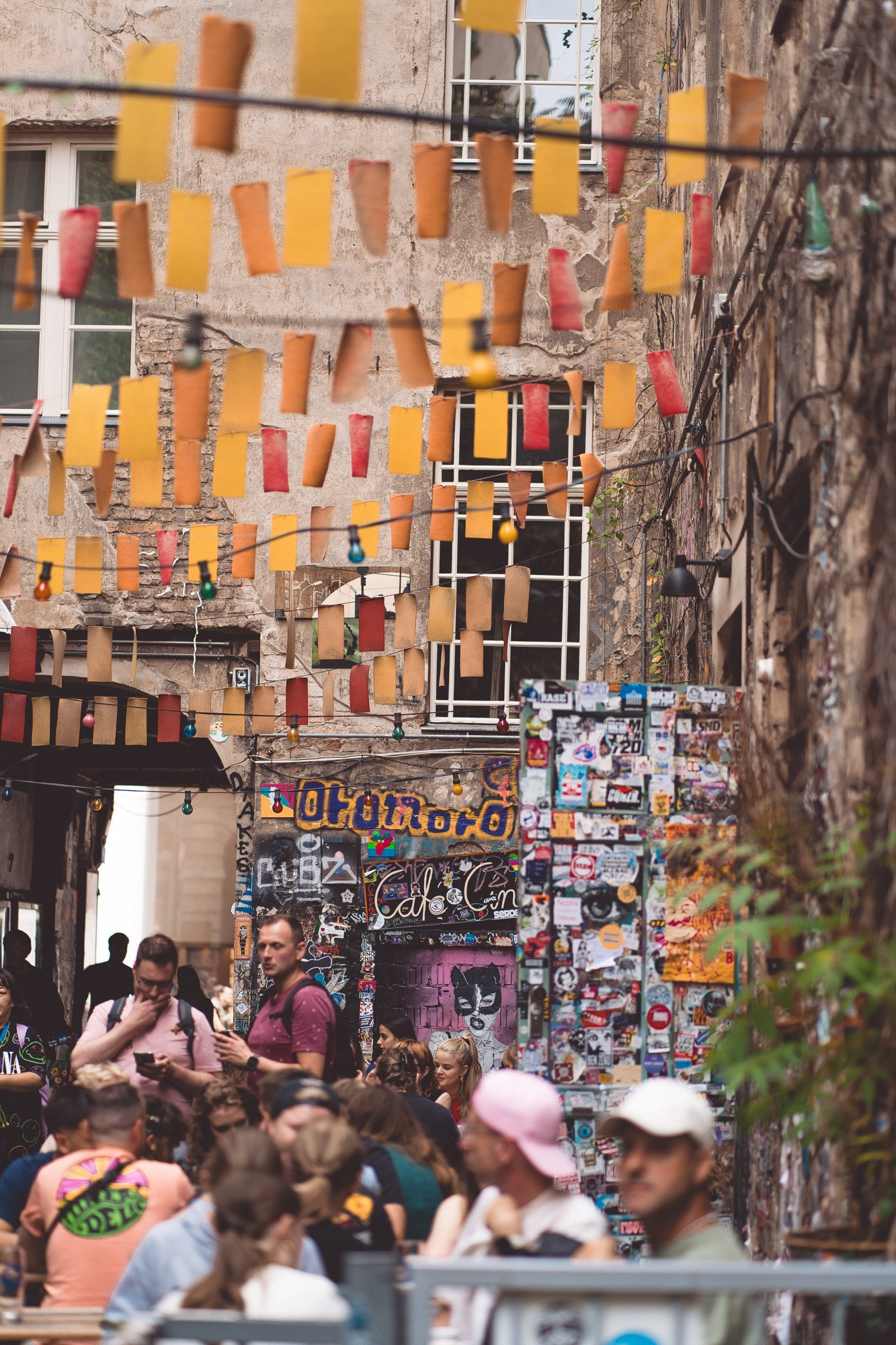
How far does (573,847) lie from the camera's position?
7379 millimetres

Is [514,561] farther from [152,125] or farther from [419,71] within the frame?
[152,125]

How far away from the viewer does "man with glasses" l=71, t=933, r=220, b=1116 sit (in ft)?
23.0

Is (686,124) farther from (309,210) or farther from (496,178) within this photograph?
(309,210)

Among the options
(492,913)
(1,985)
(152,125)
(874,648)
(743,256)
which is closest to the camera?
(874,648)

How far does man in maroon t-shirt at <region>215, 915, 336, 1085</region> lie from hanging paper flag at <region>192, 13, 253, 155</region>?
3.37 metres

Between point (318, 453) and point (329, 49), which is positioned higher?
point (329, 49)

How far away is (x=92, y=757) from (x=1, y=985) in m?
9.54

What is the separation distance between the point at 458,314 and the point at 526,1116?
11.3 feet

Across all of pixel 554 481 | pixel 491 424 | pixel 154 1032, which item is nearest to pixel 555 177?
pixel 491 424

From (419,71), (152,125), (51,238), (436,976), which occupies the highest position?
(419,71)

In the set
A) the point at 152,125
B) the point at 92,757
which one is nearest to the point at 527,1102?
the point at 152,125

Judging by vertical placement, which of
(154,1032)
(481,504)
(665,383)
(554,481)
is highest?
(665,383)

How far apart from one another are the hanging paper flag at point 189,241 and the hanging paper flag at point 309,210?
287mm

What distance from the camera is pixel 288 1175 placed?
4.52 metres
